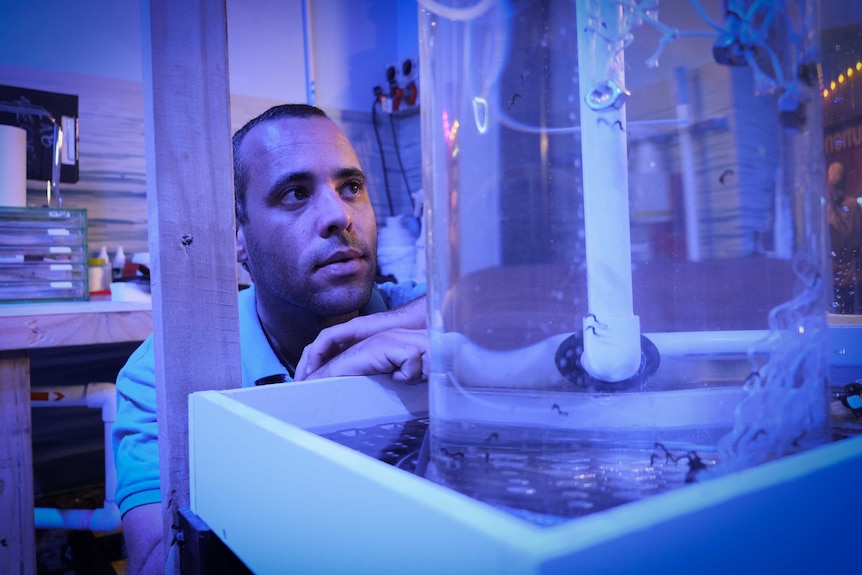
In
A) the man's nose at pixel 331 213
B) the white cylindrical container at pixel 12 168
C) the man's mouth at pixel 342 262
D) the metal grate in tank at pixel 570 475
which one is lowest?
the metal grate in tank at pixel 570 475

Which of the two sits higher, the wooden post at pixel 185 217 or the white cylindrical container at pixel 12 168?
the white cylindrical container at pixel 12 168

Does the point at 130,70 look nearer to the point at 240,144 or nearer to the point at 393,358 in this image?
the point at 240,144

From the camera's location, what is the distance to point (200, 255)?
426 millimetres

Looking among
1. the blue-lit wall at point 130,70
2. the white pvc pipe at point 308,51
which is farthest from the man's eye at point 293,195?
the white pvc pipe at point 308,51

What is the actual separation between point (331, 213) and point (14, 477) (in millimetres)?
747

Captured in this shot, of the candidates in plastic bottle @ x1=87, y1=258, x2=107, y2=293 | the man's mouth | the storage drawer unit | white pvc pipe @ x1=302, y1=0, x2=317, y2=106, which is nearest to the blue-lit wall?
white pvc pipe @ x1=302, y1=0, x2=317, y2=106

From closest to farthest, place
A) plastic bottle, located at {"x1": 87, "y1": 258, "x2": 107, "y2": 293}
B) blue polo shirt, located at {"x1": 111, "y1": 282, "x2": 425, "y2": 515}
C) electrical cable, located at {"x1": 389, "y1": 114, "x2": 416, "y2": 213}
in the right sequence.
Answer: blue polo shirt, located at {"x1": 111, "y1": 282, "x2": 425, "y2": 515} < plastic bottle, located at {"x1": 87, "y1": 258, "x2": 107, "y2": 293} < electrical cable, located at {"x1": 389, "y1": 114, "x2": 416, "y2": 213}

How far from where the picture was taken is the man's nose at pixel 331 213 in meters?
1.15

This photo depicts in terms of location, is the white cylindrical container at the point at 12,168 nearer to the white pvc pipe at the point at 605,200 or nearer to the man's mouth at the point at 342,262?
the man's mouth at the point at 342,262

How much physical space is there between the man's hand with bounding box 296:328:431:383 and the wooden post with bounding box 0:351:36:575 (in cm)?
88

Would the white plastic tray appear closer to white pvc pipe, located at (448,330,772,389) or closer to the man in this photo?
white pvc pipe, located at (448,330,772,389)

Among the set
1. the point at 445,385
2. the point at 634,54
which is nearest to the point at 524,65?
the point at 634,54

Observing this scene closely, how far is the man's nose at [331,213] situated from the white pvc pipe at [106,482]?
77cm

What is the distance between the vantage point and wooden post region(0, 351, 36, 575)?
3.55 feet
